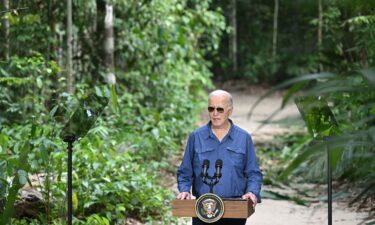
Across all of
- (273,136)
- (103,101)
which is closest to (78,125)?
(103,101)

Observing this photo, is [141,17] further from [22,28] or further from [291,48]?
[291,48]

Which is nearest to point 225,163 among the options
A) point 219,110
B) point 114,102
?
point 219,110

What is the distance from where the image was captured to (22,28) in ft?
37.2

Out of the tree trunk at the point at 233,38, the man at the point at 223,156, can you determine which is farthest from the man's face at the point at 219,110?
the tree trunk at the point at 233,38

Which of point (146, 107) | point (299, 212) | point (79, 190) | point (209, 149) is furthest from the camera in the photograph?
point (146, 107)

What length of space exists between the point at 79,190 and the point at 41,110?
343 cm

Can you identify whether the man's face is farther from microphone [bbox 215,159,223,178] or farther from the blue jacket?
microphone [bbox 215,159,223,178]

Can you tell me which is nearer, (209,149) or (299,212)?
(209,149)

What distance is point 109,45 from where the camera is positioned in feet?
41.9

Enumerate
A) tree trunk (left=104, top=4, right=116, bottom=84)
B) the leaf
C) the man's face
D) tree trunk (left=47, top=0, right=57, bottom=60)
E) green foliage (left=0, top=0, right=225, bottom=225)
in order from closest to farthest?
the man's face, the leaf, green foliage (left=0, top=0, right=225, bottom=225), tree trunk (left=47, top=0, right=57, bottom=60), tree trunk (left=104, top=4, right=116, bottom=84)

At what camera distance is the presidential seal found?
4.61 metres

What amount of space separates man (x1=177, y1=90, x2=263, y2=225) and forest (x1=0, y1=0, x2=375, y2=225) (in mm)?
377

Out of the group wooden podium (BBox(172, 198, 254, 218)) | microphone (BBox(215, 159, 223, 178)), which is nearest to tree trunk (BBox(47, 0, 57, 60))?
microphone (BBox(215, 159, 223, 178))

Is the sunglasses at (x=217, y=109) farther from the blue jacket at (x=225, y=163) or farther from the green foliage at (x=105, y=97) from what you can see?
the green foliage at (x=105, y=97)
